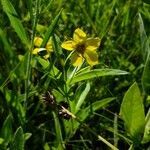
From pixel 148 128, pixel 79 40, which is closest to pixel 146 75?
pixel 148 128

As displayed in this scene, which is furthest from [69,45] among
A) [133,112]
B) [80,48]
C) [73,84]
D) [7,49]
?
[7,49]

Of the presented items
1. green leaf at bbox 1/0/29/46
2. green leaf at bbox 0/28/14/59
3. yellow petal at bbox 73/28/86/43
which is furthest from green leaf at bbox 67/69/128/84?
green leaf at bbox 0/28/14/59

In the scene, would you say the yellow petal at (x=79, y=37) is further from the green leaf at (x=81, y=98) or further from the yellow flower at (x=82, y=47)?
the green leaf at (x=81, y=98)

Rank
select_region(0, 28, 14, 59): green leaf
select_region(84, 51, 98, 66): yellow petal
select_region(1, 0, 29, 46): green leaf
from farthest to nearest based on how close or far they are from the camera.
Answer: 1. select_region(0, 28, 14, 59): green leaf
2. select_region(1, 0, 29, 46): green leaf
3. select_region(84, 51, 98, 66): yellow petal

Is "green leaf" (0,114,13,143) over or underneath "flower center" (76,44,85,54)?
underneath

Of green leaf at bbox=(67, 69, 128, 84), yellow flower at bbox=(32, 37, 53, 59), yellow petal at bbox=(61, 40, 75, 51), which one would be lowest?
green leaf at bbox=(67, 69, 128, 84)

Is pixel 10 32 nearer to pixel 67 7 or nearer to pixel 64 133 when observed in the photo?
pixel 67 7

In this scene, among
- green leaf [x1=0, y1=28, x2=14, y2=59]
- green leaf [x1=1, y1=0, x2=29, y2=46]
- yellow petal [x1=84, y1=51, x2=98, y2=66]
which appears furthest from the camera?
green leaf [x1=0, y1=28, x2=14, y2=59]

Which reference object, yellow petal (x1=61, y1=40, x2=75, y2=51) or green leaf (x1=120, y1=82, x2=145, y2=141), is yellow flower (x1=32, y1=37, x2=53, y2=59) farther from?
green leaf (x1=120, y1=82, x2=145, y2=141)

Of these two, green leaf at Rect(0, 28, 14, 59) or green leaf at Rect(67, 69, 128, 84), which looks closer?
green leaf at Rect(67, 69, 128, 84)
